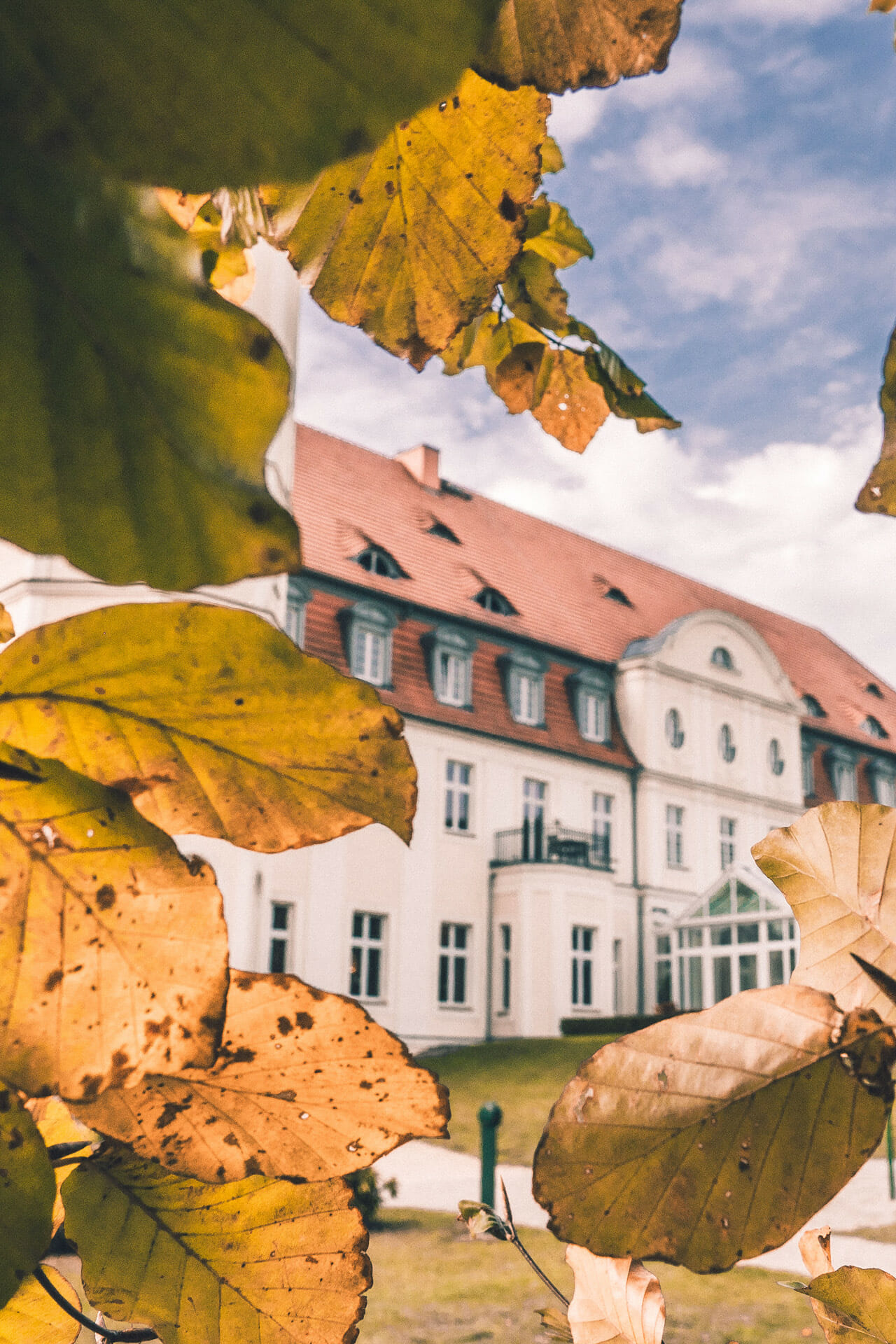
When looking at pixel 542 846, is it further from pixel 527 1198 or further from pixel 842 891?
pixel 842 891

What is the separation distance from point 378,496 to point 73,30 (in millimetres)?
15812

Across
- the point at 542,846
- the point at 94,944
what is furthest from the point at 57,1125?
the point at 542,846

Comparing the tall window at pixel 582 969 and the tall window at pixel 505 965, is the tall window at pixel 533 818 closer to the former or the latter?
the tall window at pixel 505 965

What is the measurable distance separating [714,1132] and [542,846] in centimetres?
1443

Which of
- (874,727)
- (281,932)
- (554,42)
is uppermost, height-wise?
(874,727)

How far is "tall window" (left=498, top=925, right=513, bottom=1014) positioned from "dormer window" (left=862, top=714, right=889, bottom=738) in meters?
8.61

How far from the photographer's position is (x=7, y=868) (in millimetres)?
219

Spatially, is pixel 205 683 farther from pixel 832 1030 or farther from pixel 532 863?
pixel 532 863

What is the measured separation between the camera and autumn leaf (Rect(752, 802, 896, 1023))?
0.90 ft

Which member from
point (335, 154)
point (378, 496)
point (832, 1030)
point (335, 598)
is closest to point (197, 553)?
point (335, 154)

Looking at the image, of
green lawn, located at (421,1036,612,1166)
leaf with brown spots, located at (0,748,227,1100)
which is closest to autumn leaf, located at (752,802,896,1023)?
leaf with brown spots, located at (0,748,227,1100)

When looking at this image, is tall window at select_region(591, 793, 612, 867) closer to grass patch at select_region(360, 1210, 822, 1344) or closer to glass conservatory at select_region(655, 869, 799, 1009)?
glass conservatory at select_region(655, 869, 799, 1009)

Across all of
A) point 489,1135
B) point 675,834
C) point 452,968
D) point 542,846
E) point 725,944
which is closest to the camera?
point 489,1135

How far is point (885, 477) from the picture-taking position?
354 mm
